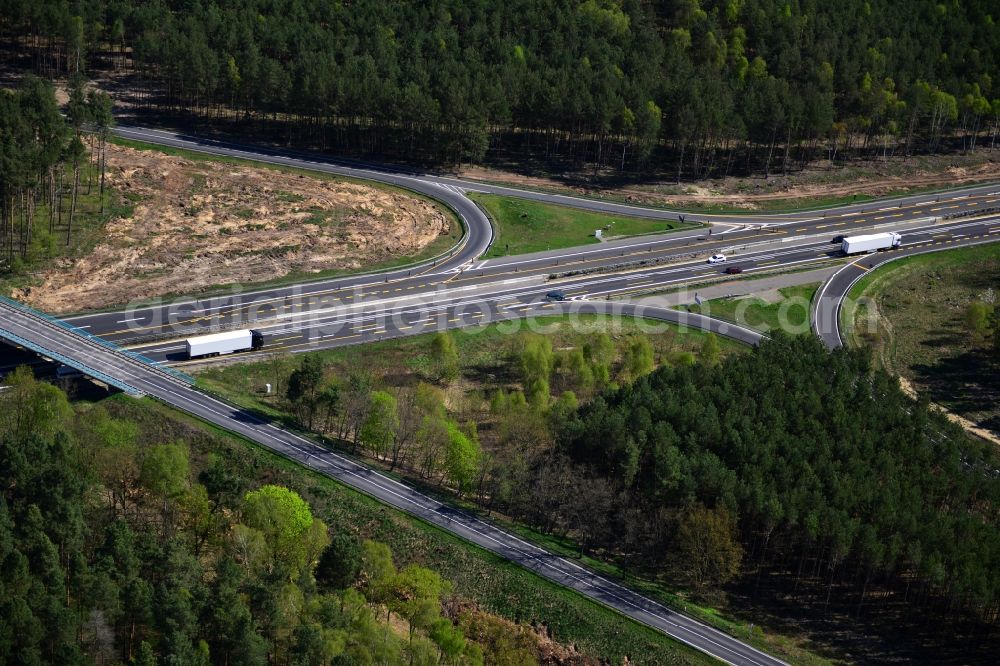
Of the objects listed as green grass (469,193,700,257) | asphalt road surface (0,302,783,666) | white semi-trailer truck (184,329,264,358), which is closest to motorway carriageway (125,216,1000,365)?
white semi-trailer truck (184,329,264,358)

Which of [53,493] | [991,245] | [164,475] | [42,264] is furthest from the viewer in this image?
[991,245]

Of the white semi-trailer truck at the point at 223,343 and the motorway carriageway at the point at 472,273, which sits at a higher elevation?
the motorway carriageway at the point at 472,273

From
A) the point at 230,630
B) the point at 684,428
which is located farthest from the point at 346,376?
the point at 230,630

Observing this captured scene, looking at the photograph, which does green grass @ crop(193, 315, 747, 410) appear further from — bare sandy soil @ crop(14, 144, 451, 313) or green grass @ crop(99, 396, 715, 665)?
bare sandy soil @ crop(14, 144, 451, 313)

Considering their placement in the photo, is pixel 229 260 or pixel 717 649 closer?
pixel 717 649

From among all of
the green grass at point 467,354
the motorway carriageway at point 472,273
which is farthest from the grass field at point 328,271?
the green grass at point 467,354

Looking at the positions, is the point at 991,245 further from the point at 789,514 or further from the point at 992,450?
the point at 789,514

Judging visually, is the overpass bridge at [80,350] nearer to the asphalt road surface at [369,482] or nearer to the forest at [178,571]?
the asphalt road surface at [369,482]

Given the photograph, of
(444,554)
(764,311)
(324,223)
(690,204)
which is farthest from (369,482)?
(690,204)
